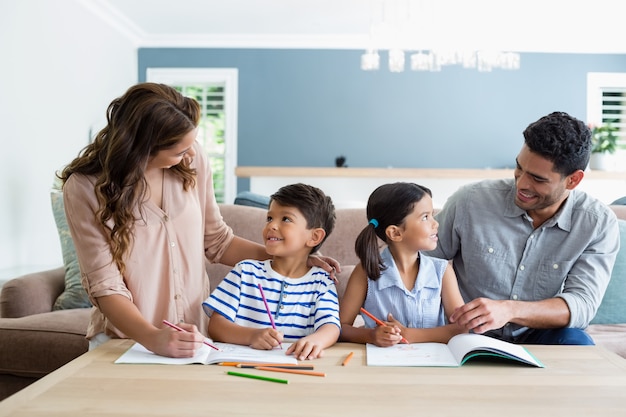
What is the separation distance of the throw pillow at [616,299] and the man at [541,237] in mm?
597

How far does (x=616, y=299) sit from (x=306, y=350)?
1.64m

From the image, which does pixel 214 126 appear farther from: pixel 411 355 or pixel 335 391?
pixel 335 391

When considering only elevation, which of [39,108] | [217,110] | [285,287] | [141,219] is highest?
[217,110]

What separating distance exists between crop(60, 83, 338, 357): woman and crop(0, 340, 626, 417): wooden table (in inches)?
6.4

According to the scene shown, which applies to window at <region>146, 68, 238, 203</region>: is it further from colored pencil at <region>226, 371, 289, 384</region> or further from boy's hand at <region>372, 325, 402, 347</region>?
colored pencil at <region>226, 371, 289, 384</region>

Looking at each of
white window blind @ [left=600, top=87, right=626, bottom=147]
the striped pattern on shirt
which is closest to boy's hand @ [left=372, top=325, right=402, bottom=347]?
the striped pattern on shirt

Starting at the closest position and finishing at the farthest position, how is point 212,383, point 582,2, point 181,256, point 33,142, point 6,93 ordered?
point 212,383 < point 181,256 < point 6,93 < point 33,142 < point 582,2

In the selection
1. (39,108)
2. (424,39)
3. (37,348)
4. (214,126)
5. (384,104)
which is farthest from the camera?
(214,126)

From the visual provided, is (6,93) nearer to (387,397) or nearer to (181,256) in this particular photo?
(181,256)

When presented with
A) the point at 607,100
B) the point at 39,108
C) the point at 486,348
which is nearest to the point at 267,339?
the point at 486,348

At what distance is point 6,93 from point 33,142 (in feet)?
1.76

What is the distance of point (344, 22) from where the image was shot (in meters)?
7.14

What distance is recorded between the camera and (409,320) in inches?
69.1

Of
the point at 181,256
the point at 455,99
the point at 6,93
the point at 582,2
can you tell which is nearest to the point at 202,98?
the point at 455,99
